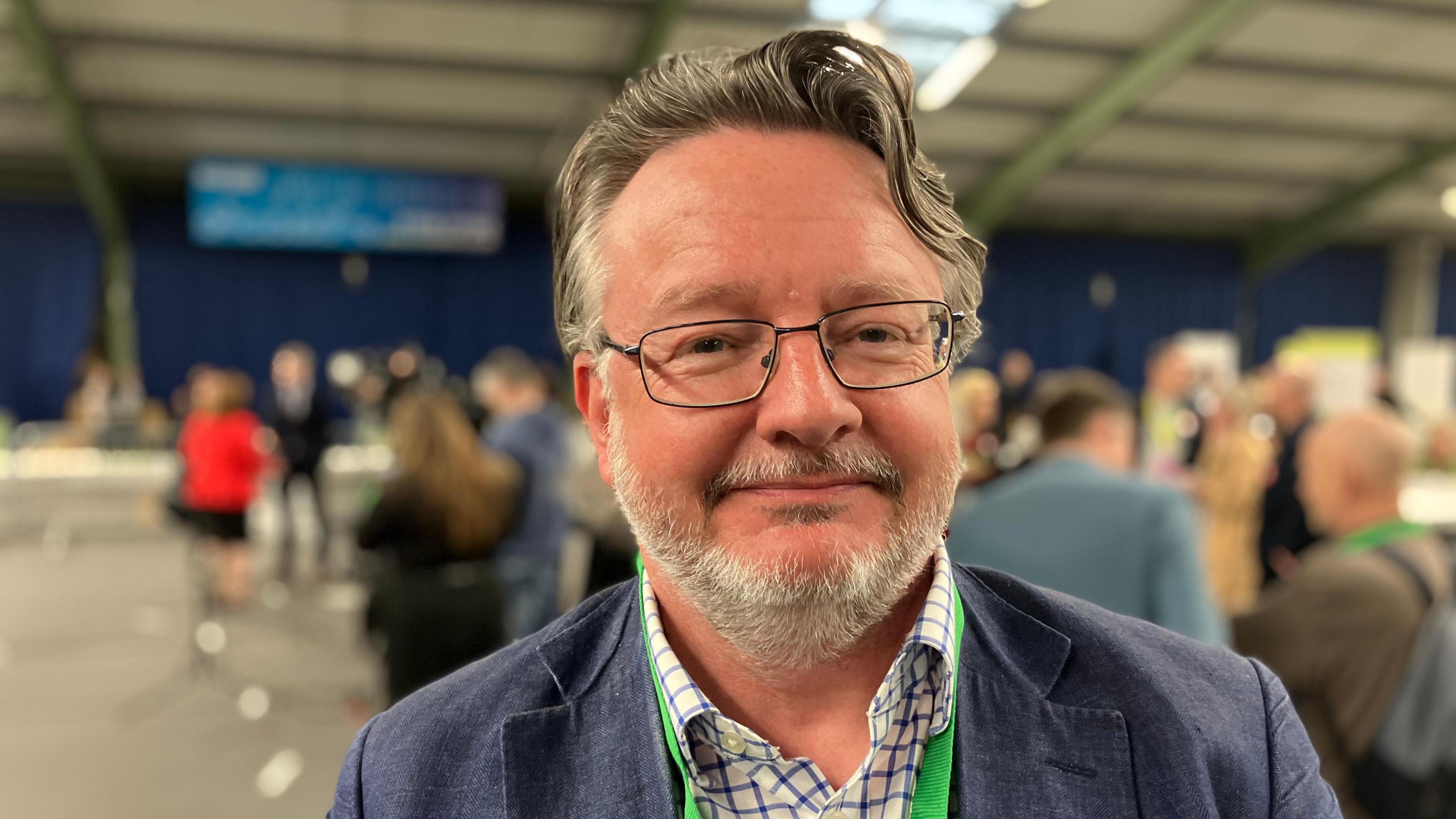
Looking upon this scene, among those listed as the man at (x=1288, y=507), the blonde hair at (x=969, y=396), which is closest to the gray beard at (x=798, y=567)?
the blonde hair at (x=969, y=396)

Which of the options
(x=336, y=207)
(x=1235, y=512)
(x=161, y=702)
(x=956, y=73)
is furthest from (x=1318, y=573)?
(x=336, y=207)

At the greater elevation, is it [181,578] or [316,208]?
[316,208]

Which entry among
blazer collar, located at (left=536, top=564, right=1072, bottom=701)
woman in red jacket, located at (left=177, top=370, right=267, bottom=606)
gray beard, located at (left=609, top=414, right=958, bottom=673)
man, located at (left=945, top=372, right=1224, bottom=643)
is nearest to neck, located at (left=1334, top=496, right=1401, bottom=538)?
man, located at (left=945, top=372, right=1224, bottom=643)

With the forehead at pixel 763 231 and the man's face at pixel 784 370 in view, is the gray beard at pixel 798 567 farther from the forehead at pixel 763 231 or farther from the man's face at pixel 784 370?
the forehead at pixel 763 231

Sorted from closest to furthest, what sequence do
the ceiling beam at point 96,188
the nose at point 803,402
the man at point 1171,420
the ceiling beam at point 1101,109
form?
1. the nose at point 803,402
2. the man at point 1171,420
3. the ceiling beam at point 96,188
4. the ceiling beam at point 1101,109

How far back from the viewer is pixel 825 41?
2.62 feet

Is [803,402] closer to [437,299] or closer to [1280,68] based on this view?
[1280,68]

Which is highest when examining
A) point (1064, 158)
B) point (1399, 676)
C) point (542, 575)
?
point (1064, 158)

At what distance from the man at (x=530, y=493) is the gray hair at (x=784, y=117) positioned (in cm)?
278

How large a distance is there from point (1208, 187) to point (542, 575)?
11492 mm

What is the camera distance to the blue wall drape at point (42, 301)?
35.4 ft

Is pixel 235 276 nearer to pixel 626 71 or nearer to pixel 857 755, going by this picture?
pixel 626 71

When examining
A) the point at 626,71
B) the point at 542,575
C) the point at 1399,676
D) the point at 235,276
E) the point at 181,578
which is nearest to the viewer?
the point at 1399,676

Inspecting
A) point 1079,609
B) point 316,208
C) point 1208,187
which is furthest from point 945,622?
point 1208,187
